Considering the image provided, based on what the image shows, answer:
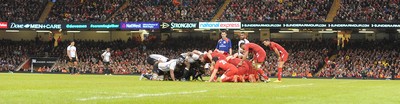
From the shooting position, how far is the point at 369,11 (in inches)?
1848

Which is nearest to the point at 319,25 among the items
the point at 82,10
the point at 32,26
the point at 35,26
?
the point at 82,10

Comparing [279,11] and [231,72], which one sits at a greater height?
[279,11]

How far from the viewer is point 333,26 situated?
46531 millimetres

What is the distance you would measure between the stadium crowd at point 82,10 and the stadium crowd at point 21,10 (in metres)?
1.31

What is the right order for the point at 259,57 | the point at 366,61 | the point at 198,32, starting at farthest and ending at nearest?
the point at 198,32 → the point at 366,61 → the point at 259,57

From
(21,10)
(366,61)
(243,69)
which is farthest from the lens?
(21,10)

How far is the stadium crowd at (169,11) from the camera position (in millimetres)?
51094

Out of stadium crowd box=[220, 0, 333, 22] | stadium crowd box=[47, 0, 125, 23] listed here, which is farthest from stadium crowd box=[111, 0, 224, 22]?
stadium crowd box=[220, 0, 333, 22]

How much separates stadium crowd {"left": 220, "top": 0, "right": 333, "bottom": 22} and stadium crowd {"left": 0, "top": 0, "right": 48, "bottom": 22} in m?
17.4

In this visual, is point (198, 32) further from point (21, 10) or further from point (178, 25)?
point (21, 10)

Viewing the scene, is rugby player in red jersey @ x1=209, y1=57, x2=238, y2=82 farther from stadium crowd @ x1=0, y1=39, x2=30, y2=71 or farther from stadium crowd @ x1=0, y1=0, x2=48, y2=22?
stadium crowd @ x1=0, y1=0, x2=48, y2=22

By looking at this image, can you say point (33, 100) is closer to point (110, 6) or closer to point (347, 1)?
point (347, 1)

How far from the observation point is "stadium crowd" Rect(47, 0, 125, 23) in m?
53.8

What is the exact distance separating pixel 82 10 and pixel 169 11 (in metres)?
8.28
